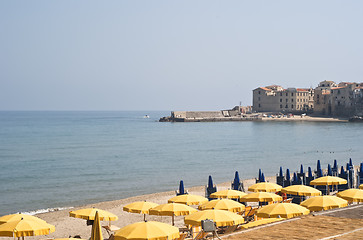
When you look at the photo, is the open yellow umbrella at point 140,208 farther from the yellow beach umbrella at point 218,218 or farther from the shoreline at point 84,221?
the yellow beach umbrella at point 218,218

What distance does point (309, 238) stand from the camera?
9086 millimetres

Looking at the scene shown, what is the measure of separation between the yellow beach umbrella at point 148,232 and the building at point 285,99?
125 meters

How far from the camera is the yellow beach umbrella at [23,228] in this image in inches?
448

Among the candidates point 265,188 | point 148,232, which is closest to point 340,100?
point 265,188

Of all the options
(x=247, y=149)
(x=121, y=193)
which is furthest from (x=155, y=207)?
(x=247, y=149)

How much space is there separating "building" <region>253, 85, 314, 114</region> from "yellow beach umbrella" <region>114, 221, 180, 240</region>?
410 ft

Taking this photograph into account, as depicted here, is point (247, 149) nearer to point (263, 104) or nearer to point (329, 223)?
point (329, 223)

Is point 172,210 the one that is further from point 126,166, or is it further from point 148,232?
point 126,166

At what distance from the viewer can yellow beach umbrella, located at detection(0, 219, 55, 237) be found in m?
11.4

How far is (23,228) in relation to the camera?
1152 cm

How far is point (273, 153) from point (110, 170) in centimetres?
2068

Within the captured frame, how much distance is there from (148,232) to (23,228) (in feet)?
11.5

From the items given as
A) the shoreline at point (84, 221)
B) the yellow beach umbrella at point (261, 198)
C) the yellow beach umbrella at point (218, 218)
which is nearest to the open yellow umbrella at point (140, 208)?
the shoreline at point (84, 221)

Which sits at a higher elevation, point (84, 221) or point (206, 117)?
point (206, 117)
